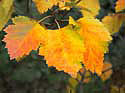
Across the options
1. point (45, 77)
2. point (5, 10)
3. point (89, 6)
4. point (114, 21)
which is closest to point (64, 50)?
point (5, 10)

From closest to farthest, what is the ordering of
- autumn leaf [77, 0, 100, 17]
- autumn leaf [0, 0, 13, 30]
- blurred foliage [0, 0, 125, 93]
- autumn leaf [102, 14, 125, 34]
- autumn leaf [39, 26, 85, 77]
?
autumn leaf [39, 26, 85, 77]
autumn leaf [0, 0, 13, 30]
autumn leaf [77, 0, 100, 17]
autumn leaf [102, 14, 125, 34]
blurred foliage [0, 0, 125, 93]

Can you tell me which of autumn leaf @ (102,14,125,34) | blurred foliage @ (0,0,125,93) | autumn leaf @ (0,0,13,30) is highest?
autumn leaf @ (102,14,125,34)

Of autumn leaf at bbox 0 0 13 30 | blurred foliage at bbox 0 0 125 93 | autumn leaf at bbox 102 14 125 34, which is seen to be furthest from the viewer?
blurred foliage at bbox 0 0 125 93

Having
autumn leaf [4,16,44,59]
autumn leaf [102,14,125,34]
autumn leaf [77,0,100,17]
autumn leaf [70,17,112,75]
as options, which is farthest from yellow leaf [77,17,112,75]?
autumn leaf [102,14,125,34]

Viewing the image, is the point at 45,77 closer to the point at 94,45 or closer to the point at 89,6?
the point at 89,6

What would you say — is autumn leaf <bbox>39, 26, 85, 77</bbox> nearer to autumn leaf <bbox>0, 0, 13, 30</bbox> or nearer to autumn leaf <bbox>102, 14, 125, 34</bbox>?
autumn leaf <bbox>0, 0, 13, 30</bbox>

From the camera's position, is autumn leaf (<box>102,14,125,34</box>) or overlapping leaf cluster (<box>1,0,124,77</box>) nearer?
overlapping leaf cluster (<box>1,0,124,77</box>)

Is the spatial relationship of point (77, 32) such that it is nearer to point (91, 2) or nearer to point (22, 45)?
point (22, 45)

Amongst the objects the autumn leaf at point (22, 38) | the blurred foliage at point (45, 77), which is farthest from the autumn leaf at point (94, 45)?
the blurred foliage at point (45, 77)
